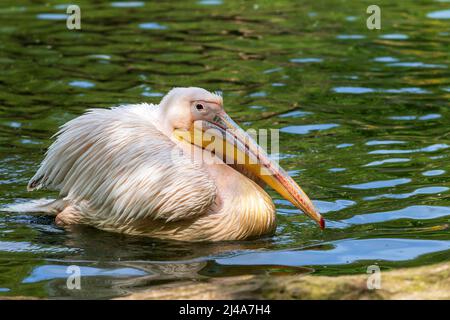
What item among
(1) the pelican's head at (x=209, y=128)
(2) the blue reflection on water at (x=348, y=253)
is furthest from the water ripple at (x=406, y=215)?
(1) the pelican's head at (x=209, y=128)

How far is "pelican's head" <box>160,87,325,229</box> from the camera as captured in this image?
557 centimetres

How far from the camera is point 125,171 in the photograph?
17.8ft

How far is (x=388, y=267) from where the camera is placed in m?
4.82

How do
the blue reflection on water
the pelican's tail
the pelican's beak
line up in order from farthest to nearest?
1. the pelican's tail
2. the pelican's beak
3. the blue reflection on water

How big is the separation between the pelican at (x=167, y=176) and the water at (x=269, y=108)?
0.37 feet

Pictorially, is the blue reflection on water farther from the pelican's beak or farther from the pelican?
the pelican's beak

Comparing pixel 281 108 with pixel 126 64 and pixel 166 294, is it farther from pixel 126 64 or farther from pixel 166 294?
pixel 166 294

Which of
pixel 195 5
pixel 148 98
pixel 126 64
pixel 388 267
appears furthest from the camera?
pixel 195 5

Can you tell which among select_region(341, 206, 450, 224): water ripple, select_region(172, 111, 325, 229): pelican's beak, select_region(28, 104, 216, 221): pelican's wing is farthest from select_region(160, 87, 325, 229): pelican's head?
select_region(341, 206, 450, 224): water ripple

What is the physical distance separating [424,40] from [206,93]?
523 cm

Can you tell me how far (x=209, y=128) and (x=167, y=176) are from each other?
1.68ft

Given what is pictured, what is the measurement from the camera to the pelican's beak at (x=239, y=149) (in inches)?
215

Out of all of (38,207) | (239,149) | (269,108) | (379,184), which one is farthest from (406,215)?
(269,108)
